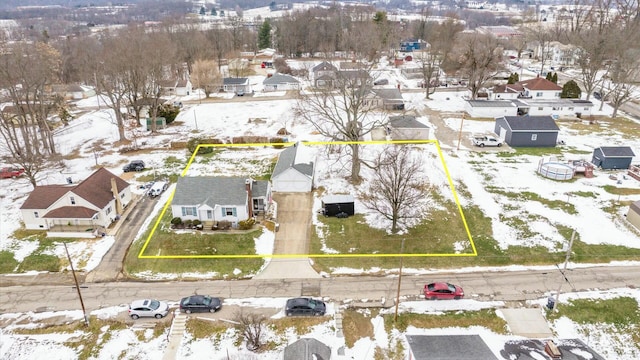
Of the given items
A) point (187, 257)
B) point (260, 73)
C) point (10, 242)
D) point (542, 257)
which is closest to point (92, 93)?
point (260, 73)

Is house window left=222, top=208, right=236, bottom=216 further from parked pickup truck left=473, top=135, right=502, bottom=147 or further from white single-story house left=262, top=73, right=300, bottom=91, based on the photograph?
white single-story house left=262, top=73, right=300, bottom=91

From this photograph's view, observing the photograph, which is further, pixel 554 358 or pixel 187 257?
pixel 187 257

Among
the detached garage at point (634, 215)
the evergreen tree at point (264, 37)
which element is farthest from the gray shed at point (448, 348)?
the evergreen tree at point (264, 37)

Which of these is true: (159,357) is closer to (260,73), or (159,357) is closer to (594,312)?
(594,312)

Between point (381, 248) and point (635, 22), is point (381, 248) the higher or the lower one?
the lower one

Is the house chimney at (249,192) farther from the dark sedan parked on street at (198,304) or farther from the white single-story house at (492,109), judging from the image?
the white single-story house at (492,109)

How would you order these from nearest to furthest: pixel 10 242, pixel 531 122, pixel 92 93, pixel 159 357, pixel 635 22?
pixel 159 357
pixel 10 242
pixel 531 122
pixel 635 22
pixel 92 93

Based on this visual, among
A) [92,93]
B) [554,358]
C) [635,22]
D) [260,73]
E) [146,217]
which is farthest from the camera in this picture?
[260,73]
